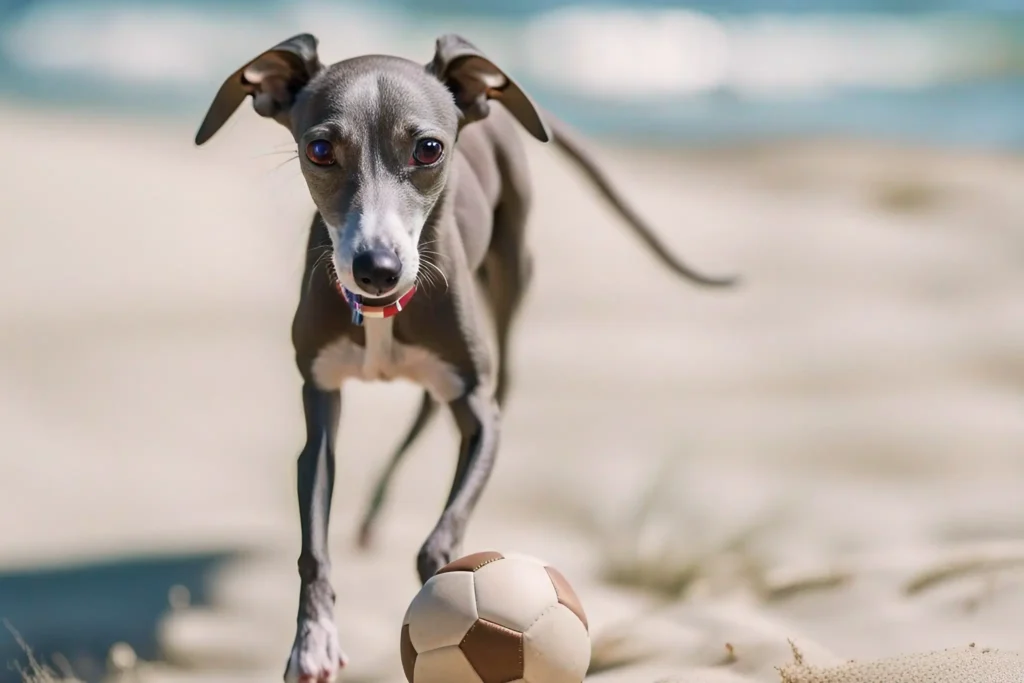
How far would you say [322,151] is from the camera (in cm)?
313

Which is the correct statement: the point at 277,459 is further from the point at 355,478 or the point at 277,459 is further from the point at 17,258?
the point at 17,258

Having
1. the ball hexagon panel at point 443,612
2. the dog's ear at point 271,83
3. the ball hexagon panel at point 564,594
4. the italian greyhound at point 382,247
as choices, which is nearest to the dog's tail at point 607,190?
the italian greyhound at point 382,247

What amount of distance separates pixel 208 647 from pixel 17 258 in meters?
4.97

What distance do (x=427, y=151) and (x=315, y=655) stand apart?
A: 116 cm

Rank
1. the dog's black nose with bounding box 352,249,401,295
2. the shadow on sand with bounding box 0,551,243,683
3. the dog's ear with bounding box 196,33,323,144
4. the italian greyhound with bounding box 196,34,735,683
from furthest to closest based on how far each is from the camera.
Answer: the shadow on sand with bounding box 0,551,243,683 → the dog's ear with bounding box 196,33,323,144 → the italian greyhound with bounding box 196,34,735,683 → the dog's black nose with bounding box 352,249,401,295

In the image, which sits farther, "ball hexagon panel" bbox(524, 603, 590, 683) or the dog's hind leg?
the dog's hind leg

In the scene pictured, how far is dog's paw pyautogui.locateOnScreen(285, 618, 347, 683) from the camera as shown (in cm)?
296

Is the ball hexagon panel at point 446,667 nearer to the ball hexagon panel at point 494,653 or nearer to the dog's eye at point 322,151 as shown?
the ball hexagon panel at point 494,653

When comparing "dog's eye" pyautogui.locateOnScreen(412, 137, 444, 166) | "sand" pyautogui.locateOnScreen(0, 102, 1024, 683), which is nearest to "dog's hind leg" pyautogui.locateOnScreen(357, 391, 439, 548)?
"sand" pyautogui.locateOnScreen(0, 102, 1024, 683)

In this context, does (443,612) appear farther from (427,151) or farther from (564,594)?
(427,151)

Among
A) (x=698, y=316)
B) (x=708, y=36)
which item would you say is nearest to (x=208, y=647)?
(x=698, y=316)

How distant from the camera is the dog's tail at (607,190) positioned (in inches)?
183

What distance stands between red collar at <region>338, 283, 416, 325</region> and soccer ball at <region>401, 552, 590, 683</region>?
2.09 ft

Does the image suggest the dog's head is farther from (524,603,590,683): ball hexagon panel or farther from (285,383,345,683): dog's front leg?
(524,603,590,683): ball hexagon panel
